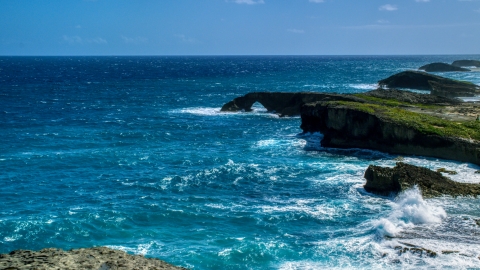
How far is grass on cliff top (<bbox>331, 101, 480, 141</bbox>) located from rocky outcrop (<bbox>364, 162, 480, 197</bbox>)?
1189 cm

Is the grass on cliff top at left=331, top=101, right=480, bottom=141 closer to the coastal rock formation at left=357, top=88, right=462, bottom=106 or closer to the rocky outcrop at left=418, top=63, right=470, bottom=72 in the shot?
the coastal rock formation at left=357, top=88, right=462, bottom=106

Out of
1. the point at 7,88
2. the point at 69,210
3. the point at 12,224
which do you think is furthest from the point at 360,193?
the point at 7,88

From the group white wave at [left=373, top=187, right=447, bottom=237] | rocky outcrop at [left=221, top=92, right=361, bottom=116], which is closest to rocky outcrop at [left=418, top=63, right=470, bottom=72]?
rocky outcrop at [left=221, top=92, right=361, bottom=116]

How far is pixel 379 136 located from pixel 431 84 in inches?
2377

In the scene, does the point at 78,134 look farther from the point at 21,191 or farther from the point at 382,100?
the point at 382,100

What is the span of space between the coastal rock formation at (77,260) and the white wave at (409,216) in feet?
56.4

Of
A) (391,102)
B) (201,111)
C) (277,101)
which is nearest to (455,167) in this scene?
(391,102)

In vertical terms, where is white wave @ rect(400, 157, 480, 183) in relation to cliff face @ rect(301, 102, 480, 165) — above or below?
below

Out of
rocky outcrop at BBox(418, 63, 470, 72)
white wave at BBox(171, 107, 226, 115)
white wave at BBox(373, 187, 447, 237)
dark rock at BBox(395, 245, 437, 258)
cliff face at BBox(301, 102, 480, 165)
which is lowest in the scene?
dark rock at BBox(395, 245, 437, 258)

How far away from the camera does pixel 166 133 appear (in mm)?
71688

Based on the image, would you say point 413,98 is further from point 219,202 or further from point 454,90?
point 219,202

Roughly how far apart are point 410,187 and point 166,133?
40.3m

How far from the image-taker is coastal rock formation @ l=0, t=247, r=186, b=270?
19513mm

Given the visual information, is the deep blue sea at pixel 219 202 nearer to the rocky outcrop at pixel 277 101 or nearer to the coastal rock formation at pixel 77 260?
the coastal rock formation at pixel 77 260
